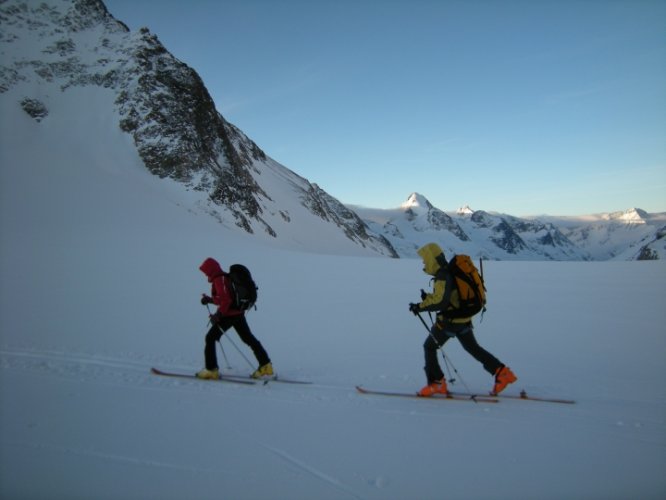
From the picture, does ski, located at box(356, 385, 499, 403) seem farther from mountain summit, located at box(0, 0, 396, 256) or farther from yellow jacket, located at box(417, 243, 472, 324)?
mountain summit, located at box(0, 0, 396, 256)

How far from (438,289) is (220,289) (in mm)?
3064

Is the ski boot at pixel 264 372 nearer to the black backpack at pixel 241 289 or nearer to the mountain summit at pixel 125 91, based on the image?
the black backpack at pixel 241 289

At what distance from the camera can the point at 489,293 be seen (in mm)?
13562

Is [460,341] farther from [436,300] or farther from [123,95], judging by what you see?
[123,95]

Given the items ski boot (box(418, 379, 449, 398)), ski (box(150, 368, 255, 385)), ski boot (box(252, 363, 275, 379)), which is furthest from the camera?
ski boot (box(252, 363, 275, 379))

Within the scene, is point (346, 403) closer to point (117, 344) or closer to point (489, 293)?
point (117, 344)

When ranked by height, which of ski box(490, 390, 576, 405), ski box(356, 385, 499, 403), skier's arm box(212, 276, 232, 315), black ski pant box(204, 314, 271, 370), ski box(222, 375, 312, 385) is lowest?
ski box(222, 375, 312, 385)

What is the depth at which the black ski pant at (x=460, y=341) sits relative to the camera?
4.84 meters

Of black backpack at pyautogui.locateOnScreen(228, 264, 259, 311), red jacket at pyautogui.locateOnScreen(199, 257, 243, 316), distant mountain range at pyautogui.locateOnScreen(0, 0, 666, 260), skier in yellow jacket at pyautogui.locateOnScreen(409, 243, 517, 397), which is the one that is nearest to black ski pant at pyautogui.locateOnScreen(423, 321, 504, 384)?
skier in yellow jacket at pyautogui.locateOnScreen(409, 243, 517, 397)

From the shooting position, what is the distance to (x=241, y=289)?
5.56 m

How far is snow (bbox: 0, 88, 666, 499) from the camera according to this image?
9.94 feet

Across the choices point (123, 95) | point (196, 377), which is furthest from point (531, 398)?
point (123, 95)

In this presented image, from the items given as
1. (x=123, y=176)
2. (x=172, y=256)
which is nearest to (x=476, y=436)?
(x=172, y=256)

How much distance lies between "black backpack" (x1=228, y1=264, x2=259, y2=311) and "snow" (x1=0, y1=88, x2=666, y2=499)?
1.23 metres
